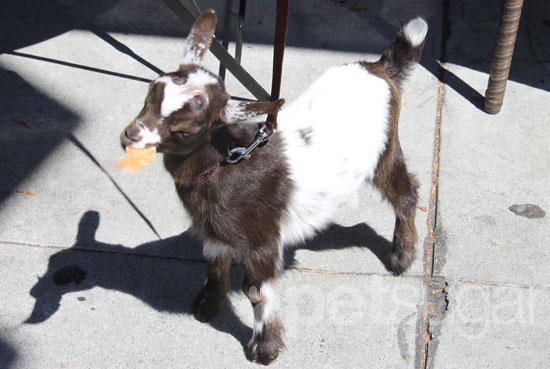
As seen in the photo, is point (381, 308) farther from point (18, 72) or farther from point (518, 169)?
point (18, 72)

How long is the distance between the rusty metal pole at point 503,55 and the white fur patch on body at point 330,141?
126 centimetres

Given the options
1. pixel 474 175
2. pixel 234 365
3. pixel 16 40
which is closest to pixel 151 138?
pixel 234 365

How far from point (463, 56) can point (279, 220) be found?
2.50 meters

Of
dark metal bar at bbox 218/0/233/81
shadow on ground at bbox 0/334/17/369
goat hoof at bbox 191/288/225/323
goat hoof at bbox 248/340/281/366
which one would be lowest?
shadow on ground at bbox 0/334/17/369

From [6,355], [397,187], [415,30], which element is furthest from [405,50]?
[6,355]

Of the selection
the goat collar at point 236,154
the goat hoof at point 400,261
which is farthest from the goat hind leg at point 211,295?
the goat hoof at point 400,261

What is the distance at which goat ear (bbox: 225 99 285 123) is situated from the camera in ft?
8.49

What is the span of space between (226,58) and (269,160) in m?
1.33

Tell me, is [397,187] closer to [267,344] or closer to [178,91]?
[267,344]

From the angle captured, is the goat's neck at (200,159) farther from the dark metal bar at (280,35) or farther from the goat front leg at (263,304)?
the goat front leg at (263,304)

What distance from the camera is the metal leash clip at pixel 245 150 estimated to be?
9.59 ft

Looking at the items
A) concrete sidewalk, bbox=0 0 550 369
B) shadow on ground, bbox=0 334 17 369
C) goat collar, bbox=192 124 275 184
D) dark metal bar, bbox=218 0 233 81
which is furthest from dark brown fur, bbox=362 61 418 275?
shadow on ground, bbox=0 334 17 369

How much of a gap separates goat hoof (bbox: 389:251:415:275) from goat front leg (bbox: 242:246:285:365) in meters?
0.76

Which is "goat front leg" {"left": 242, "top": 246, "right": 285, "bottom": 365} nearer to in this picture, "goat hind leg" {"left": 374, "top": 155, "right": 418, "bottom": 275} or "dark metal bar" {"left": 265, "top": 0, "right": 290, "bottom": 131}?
"dark metal bar" {"left": 265, "top": 0, "right": 290, "bottom": 131}
